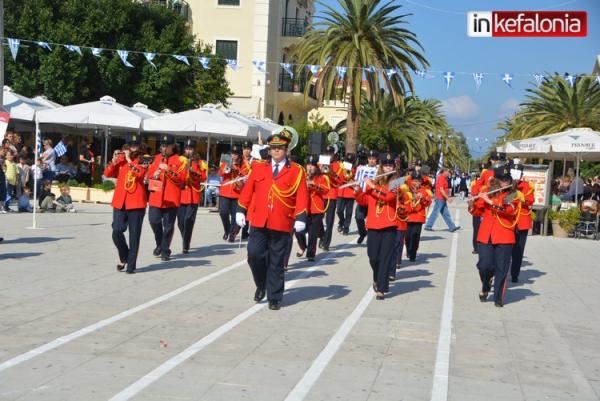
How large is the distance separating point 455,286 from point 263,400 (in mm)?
7063

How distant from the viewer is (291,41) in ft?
154

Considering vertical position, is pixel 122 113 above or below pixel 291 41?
below

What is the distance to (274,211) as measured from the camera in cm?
969

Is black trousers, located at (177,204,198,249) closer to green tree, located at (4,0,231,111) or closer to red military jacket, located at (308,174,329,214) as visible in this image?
red military jacket, located at (308,174,329,214)

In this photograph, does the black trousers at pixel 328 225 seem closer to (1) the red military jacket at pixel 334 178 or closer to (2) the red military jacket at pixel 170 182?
(1) the red military jacket at pixel 334 178

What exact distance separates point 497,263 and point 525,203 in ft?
4.76

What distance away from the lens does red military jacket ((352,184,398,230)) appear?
10.8 meters

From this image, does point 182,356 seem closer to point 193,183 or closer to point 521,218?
point 521,218

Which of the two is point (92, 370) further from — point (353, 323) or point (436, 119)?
point (436, 119)

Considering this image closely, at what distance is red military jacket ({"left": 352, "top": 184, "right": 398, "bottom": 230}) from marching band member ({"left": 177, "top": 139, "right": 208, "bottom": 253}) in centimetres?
433

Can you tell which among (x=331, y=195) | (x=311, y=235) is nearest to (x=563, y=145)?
(x=331, y=195)

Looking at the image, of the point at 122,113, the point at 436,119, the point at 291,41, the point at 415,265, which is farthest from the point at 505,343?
the point at 436,119

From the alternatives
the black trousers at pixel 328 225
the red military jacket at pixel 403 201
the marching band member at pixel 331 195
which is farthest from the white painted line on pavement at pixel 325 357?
the black trousers at pixel 328 225

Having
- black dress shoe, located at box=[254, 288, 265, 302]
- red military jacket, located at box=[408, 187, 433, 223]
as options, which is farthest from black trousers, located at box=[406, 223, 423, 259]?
black dress shoe, located at box=[254, 288, 265, 302]
